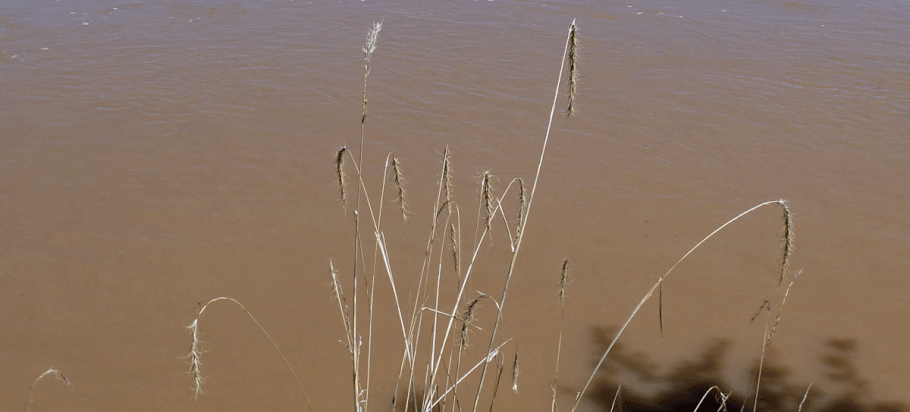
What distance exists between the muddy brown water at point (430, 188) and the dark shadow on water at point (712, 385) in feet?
0.07

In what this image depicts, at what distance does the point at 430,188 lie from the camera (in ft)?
14.5

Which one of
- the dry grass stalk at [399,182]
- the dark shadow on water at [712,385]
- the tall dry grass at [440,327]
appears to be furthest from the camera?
the dark shadow on water at [712,385]

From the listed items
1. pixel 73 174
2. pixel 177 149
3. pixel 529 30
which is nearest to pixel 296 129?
pixel 177 149

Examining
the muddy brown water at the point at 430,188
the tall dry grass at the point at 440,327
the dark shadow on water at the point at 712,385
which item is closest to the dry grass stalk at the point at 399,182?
the tall dry grass at the point at 440,327

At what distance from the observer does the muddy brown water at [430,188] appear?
3.16 m

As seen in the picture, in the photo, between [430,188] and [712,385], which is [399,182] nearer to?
[712,385]

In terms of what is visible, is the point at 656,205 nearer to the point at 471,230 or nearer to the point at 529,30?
the point at 471,230

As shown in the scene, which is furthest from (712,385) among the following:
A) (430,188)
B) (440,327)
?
(430,188)

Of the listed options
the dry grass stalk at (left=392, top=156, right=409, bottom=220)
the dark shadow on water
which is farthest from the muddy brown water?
the dry grass stalk at (left=392, top=156, right=409, bottom=220)

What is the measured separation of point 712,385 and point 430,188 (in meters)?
2.07

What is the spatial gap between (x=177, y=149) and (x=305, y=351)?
2348mm

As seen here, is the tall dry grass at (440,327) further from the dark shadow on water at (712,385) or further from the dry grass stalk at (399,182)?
the dark shadow on water at (712,385)

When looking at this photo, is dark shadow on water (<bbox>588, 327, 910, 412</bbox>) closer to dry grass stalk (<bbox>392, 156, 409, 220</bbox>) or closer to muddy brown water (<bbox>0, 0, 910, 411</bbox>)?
muddy brown water (<bbox>0, 0, 910, 411</bbox>)

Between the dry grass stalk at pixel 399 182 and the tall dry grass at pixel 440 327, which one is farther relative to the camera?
the tall dry grass at pixel 440 327
